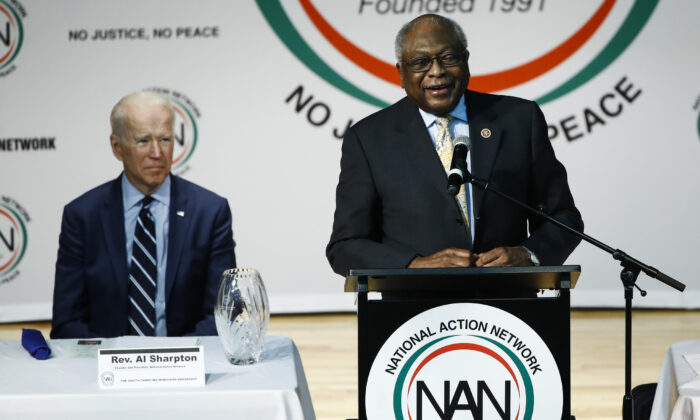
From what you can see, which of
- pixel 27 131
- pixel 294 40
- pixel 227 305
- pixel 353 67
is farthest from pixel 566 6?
pixel 227 305

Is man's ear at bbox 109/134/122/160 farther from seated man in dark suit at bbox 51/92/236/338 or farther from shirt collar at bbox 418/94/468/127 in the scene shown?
shirt collar at bbox 418/94/468/127

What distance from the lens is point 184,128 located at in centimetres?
591

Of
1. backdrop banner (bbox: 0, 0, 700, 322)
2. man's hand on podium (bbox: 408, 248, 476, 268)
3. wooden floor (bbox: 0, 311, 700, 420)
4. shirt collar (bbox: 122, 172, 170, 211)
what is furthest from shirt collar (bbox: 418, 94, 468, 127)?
backdrop banner (bbox: 0, 0, 700, 322)

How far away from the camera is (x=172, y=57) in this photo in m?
5.89

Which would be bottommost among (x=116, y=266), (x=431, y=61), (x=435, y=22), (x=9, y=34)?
(x=116, y=266)

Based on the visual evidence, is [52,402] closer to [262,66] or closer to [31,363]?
Answer: [31,363]

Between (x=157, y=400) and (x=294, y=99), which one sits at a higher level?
(x=294, y=99)

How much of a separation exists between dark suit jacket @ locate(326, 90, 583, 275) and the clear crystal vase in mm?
435

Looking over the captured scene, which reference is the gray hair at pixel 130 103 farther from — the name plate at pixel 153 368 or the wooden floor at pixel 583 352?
the wooden floor at pixel 583 352

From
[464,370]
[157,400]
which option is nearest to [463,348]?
[464,370]

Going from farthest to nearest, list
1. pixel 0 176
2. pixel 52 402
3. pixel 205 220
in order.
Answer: pixel 0 176
pixel 205 220
pixel 52 402

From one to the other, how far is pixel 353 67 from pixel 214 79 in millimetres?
964

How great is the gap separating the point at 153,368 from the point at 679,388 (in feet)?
3.53

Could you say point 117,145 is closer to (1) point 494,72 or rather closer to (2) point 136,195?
(2) point 136,195
